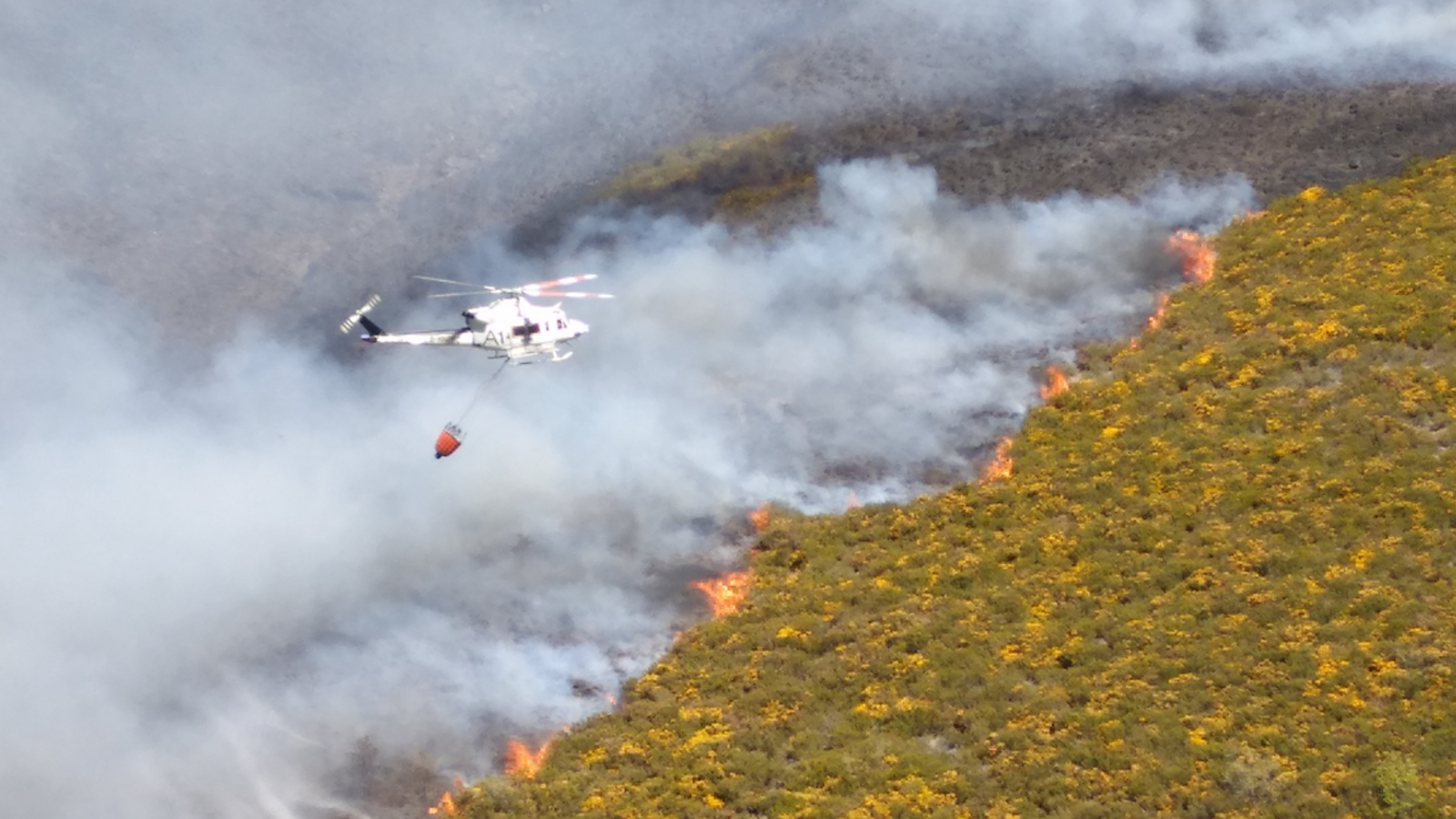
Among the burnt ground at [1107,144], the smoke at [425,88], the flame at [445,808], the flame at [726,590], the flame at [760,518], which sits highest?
the smoke at [425,88]

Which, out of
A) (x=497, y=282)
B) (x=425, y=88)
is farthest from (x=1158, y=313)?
(x=425, y=88)

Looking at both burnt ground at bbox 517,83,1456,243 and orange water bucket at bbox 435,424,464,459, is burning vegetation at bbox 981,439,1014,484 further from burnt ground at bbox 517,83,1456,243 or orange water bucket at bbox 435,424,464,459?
orange water bucket at bbox 435,424,464,459

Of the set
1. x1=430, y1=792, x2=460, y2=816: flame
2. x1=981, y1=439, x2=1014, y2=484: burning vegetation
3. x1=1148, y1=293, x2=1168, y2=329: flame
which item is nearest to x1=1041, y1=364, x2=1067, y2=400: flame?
x1=981, y1=439, x2=1014, y2=484: burning vegetation

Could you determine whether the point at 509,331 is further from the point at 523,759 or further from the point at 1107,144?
the point at 1107,144

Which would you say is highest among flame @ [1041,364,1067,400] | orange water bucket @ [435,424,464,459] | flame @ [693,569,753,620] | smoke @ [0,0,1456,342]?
smoke @ [0,0,1456,342]

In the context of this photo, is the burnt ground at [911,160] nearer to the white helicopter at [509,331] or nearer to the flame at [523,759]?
the white helicopter at [509,331]

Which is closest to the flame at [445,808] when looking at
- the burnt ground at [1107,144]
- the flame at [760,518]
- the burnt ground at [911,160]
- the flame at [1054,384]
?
the flame at [760,518]

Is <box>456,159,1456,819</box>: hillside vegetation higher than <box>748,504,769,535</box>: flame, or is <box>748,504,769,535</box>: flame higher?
<box>748,504,769,535</box>: flame
